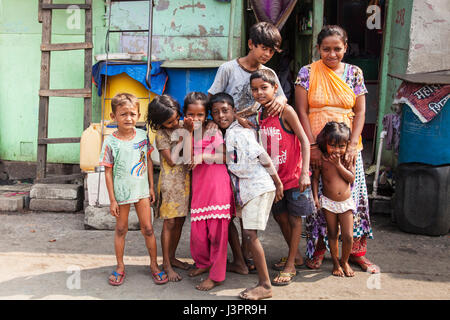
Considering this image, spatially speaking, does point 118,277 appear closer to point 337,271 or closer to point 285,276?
point 285,276

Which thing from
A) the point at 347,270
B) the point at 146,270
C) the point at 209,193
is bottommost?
the point at 146,270

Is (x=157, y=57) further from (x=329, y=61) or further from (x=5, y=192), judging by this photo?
(x=329, y=61)

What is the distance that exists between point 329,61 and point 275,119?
24.9 inches

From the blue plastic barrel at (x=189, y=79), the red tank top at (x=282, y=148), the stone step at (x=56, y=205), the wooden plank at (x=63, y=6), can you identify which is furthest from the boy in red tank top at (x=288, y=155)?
the wooden plank at (x=63, y=6)

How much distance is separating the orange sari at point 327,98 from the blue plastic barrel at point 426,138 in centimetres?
131

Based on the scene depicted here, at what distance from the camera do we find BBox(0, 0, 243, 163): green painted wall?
554 centimetres

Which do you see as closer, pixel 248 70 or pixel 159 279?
pixel 159 279

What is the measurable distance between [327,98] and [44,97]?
3632mm

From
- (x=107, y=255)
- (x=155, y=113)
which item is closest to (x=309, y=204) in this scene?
(x=155, y=113)

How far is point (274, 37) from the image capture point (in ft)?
10.3

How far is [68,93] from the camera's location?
5.37 metres

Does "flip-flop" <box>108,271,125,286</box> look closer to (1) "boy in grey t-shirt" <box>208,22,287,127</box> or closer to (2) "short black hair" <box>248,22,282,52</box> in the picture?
(1) "boy in grey t-shirt" <box>208,22,287,127</box>

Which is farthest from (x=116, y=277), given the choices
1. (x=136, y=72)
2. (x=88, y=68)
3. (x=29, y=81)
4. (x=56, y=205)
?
(x=29, y=81)

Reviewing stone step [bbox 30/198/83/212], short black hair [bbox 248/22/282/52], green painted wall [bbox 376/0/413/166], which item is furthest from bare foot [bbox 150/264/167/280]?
green painted wall [bbox 376/0/413/166]
